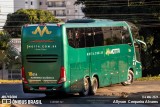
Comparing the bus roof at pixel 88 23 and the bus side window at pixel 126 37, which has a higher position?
the bus roof at pixel 88 23

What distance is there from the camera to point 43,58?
19688mm

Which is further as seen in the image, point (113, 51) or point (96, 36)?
point (113, 51)

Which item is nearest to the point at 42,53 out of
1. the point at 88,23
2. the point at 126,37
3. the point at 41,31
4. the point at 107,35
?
the point at 41,31

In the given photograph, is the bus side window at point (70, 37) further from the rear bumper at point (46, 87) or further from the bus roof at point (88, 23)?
the rear bumper at point (46, 87)

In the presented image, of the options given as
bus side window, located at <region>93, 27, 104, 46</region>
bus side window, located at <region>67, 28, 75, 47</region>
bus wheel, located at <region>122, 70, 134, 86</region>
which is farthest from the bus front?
bus wheel, located at <region>122, 70, 134, 86</region>

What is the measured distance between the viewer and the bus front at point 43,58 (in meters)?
19.6

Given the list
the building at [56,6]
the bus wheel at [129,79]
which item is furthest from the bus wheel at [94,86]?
the building at [56,6]

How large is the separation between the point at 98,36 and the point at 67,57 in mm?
3619

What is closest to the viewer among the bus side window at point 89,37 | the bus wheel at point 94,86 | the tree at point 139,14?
the bus side window at point 89,37

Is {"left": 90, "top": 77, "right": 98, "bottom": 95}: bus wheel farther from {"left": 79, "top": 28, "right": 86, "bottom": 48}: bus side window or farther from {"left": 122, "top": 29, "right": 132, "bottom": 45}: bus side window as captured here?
{"left": 122, "top": 29, "right": 132, "bottom": 45}: bus side window

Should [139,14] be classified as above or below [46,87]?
above

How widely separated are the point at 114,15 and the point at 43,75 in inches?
1088

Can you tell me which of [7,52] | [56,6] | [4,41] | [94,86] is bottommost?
[7,52]

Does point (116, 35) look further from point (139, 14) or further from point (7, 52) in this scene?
point (7, 52)
